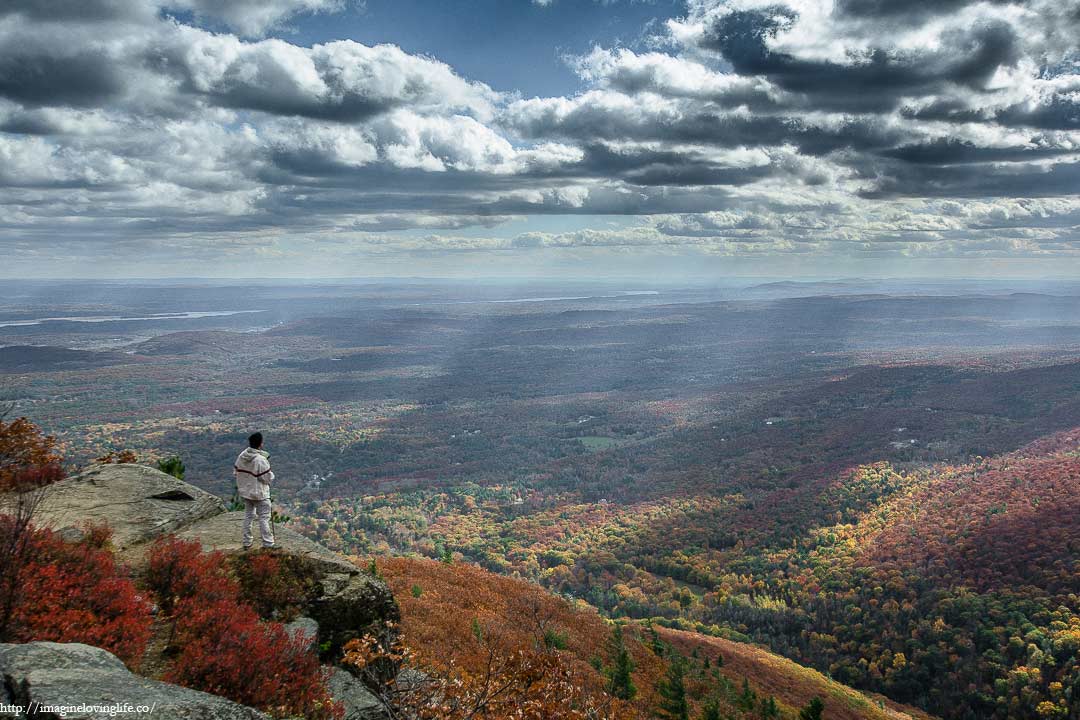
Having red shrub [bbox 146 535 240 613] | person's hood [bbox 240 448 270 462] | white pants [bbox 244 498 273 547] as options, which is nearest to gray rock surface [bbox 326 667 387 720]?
red shrub [bbox 146 535 240 613]

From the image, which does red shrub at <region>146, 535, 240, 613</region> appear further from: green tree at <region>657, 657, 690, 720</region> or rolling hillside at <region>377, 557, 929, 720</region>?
green tree at <region>657, 657, 690, 720</region>

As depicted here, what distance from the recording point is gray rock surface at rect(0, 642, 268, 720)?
7262 mm

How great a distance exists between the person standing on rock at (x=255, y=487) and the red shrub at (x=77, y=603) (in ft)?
10.8

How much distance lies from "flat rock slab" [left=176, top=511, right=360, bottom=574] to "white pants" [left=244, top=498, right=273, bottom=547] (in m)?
0.32

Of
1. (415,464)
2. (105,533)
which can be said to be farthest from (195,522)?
(415,464)

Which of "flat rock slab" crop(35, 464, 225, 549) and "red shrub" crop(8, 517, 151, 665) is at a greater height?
"red shrub" crop(8, 517, 151, 665)

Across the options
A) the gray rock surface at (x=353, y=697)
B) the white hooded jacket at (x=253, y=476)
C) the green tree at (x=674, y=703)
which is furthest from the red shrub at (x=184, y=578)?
the green tree at (x=674, y=703)

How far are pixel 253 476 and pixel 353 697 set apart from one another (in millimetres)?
6261

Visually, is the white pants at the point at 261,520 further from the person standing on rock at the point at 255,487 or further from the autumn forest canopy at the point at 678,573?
the autumn forest canopy at the point at 678,573

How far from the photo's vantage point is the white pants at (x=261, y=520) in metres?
15.4

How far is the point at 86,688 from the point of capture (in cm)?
775

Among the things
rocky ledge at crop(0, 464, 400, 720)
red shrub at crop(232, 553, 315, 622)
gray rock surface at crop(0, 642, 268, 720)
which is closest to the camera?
gray rock surface at crop(0, 642, 268, 720)

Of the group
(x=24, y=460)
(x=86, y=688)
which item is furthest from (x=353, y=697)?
(x=24, y=460)

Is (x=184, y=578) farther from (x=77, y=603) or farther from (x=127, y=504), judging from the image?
(x=127, y=504)
